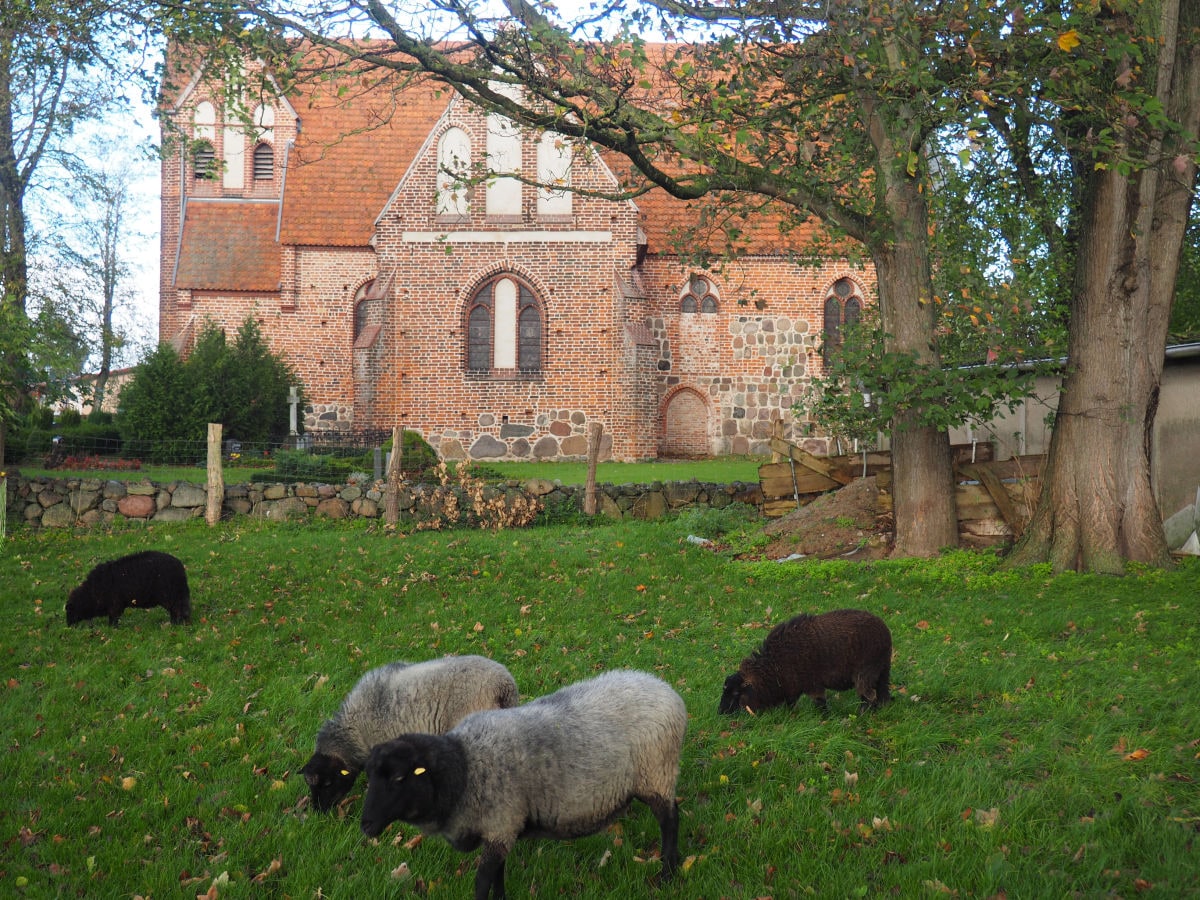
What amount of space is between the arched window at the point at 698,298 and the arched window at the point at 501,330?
4.66 m

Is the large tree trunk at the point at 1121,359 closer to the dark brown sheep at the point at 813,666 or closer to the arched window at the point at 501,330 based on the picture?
the dark brown sheep at the point at 813,666

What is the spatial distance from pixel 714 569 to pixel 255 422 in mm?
18161

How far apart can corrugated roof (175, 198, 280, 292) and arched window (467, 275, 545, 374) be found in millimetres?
7455

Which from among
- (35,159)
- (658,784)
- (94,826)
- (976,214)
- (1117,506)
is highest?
(35,159)

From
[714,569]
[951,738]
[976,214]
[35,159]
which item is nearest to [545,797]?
[951,738]

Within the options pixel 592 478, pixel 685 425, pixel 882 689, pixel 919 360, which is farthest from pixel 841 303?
pixel 882 689

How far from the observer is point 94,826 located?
15.3 ft

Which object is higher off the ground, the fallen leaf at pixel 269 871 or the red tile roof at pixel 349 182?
the red tile roof at pixel 349 182

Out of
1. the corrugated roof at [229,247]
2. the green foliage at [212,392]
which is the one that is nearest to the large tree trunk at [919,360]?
the green foliage at [212,392]

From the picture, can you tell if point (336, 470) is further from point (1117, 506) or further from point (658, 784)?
point (658, 784)

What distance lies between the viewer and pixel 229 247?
31.2m

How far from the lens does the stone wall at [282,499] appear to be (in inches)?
630

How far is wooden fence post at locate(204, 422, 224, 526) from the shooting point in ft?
53.2

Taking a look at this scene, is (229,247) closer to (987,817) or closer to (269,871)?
(269,871)
